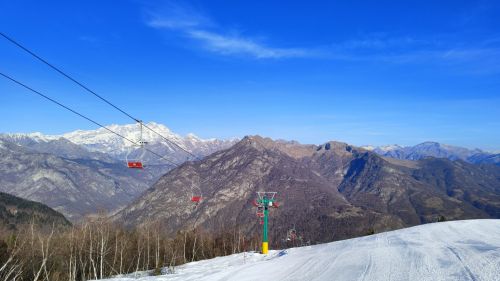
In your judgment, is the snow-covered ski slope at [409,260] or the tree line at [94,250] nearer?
the snow-covered ski slope at [409,260]

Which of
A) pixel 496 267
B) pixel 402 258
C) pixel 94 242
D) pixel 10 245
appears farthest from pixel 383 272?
pixel 94 242

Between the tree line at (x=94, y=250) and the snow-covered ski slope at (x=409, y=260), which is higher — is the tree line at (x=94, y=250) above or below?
below

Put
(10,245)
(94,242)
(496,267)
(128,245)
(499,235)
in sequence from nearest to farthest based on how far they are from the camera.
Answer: (496,267) < (499,235) < (10,245) < (94,242) < (128,245)

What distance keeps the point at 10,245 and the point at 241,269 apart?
195 feet

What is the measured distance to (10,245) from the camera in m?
76.4

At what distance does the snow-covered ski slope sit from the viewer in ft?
78.3

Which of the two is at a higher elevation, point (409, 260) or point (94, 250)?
point (409, 260)

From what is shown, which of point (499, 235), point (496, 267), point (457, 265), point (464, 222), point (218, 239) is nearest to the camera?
point (496, 267)

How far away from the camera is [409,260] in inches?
1083

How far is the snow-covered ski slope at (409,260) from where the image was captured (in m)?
23.9

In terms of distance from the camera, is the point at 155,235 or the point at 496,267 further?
the point at 155,235

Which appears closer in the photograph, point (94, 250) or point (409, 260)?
A: point (409, 260)

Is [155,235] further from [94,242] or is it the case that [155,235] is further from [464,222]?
[464,222]

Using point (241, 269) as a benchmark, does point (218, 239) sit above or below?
below
